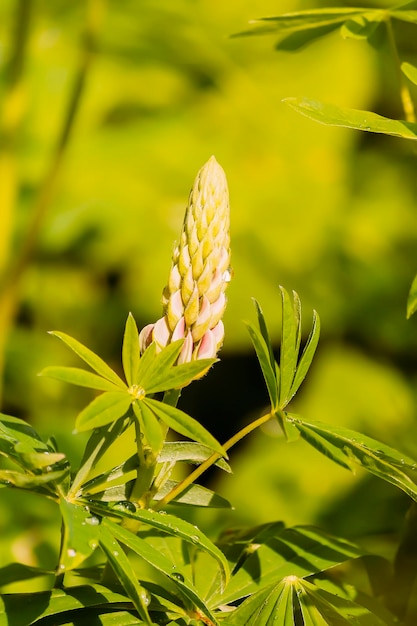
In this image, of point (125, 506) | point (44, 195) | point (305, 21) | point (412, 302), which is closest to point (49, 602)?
point (125, 506)

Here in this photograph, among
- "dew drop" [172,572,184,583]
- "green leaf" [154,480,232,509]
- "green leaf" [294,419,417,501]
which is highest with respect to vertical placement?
"green leaf" [294,419,417,501]

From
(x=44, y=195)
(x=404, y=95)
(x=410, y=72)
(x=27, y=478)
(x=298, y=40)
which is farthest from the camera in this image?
(x=44, y=195)

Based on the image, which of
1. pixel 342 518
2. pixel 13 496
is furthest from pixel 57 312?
pixel 342 518

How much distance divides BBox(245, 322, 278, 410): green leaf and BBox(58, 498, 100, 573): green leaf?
0.17 m

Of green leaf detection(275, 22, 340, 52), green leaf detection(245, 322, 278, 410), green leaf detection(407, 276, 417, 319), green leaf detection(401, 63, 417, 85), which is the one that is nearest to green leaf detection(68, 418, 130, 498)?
green leaf detection(245, 322, 278, 410)

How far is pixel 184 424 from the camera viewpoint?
552mm

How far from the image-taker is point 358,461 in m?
0.62

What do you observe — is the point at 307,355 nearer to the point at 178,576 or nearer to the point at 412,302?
the point at 412,302

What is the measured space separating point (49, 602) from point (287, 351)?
273 millimetres

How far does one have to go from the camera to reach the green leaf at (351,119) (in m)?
0.65

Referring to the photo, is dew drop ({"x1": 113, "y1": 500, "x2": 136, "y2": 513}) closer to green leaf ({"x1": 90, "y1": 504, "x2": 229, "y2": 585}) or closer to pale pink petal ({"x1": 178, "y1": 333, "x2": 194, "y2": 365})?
green leaf ({"x1": 90, "y1": 504, "x2": 229, "y2": 585})

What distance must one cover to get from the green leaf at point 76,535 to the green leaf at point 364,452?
186 mm

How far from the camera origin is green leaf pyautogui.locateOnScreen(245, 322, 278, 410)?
616 millimetres

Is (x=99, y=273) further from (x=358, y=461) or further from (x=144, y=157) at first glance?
(x=358, y=461)
